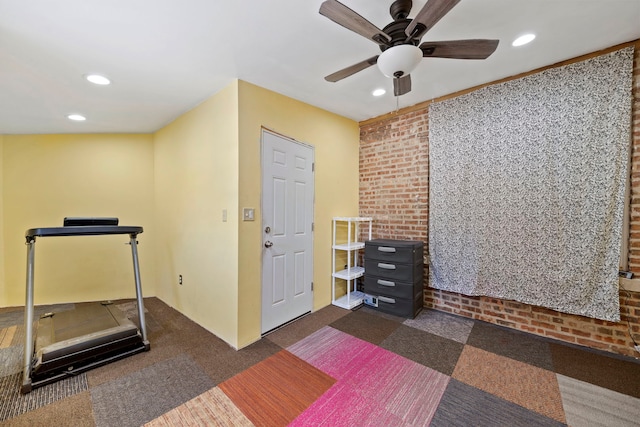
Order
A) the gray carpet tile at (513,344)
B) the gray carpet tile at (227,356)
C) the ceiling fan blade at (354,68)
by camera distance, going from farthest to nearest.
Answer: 1. the gray carpet tile at (513,344)
2. the gray carpet tile at (227,356)
3. the ceiling fan blade at (354,68)

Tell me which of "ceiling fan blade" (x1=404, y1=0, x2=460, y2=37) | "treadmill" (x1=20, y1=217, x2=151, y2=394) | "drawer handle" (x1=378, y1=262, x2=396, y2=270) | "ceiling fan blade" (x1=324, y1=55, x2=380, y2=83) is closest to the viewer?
"ceiling fan blade" (x1=404, y1=0, x2=460, y2=37)

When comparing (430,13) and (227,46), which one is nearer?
(430,13)

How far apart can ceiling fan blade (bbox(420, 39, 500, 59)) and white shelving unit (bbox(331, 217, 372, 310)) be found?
1.95 metres

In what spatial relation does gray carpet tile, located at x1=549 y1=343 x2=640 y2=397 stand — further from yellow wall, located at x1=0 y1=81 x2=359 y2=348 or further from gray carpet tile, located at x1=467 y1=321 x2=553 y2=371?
yellow wall, located at x1=0 y1=81 x2=359 y2=348

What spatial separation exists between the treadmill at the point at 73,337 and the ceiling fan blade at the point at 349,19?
239 cm

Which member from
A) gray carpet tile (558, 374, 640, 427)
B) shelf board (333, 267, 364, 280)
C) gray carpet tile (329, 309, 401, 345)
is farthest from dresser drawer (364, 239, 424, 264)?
gray carpet tile (558, 374, 640, 427)

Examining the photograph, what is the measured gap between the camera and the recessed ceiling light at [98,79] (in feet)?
7.21

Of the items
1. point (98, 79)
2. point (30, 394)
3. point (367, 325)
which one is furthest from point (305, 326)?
point (98, 79)

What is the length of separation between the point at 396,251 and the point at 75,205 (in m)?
4.51

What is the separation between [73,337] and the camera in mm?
2156

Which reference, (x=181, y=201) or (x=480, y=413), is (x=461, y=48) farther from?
(x=181, y=201)

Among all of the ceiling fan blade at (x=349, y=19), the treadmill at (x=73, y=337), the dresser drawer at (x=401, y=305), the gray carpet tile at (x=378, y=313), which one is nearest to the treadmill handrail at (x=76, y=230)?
the treadmill at (x=73, y=337)

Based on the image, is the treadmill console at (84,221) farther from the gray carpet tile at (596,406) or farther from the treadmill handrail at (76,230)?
the gray carpet tile at (596,406)

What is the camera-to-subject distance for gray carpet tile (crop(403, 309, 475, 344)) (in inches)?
101
